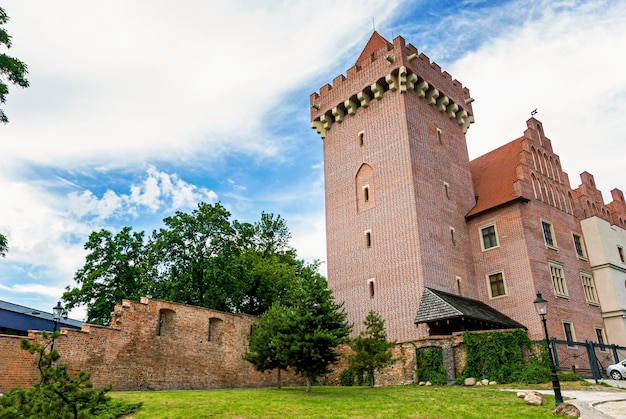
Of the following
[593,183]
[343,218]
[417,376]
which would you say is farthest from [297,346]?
[593,183]

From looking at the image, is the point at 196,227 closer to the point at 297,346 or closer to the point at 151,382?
the point at 151,382

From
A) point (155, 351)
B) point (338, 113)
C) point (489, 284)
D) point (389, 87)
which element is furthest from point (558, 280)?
point (155, 351)

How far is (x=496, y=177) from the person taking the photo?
2945 cm

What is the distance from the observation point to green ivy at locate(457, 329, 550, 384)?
63.0 feet

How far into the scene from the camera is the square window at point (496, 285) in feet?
84.3

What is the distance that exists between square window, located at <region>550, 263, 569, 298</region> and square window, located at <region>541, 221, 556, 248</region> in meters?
1.24

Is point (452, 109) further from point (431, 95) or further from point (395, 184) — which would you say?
point (395, 184)

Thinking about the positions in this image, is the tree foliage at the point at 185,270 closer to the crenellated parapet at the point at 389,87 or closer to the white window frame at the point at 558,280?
the crenellated parapet at the point at 389,87

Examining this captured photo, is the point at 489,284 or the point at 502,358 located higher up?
the point at 489,284

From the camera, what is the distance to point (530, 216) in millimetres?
26266

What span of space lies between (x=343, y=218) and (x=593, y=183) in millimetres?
18368

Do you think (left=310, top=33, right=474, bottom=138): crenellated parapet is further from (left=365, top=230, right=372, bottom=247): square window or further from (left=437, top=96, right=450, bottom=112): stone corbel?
(left=365, top=230, right=372, bottom=247): square window

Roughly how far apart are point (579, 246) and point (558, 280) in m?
4.79

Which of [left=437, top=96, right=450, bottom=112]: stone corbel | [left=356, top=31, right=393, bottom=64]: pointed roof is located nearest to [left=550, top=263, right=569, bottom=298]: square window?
[left=437, top=96, right=450, bottom=112]: stone corbel
